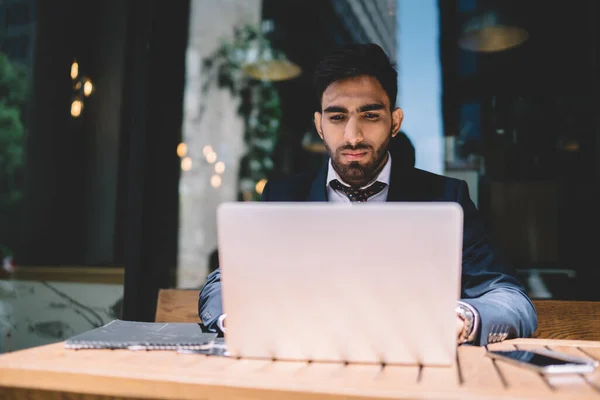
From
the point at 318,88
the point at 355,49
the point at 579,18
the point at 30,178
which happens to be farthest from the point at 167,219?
the point at 579,18

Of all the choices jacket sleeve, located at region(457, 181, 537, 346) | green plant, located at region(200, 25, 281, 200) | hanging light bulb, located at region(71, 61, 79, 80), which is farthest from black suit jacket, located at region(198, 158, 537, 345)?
green plant, located at region(200, 25, 281, 200)

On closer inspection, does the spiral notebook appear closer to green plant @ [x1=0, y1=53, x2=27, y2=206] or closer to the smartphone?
the smartphone

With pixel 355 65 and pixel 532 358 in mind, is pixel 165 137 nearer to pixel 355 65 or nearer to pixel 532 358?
pixel 355 65

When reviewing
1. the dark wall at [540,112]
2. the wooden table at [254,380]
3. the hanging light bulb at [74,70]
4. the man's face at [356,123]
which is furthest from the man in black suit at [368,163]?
the hanging light bulb at [74,70]

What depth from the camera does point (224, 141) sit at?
227 inches

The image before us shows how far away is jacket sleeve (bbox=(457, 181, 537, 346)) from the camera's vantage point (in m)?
1.23

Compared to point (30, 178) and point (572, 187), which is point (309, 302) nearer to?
point (30, 178)

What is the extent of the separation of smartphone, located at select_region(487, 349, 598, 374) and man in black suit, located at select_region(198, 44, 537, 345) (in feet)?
2.10

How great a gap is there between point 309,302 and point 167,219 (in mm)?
2234

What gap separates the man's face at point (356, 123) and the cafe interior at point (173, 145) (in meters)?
0.29

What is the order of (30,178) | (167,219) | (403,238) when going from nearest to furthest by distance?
(403,238) → (167,219) → (30,178)

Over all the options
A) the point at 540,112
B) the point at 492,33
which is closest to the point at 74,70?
the point at 492,33

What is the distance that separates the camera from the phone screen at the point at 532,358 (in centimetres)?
90

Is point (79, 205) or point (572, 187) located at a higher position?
point (572, 187)
